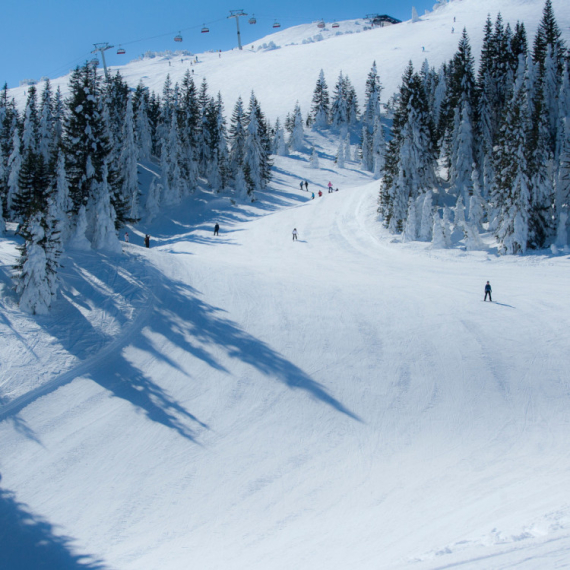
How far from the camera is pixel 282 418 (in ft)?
49.9

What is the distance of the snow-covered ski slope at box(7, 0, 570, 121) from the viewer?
12825 cm

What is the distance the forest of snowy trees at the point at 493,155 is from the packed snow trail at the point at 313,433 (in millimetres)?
8321

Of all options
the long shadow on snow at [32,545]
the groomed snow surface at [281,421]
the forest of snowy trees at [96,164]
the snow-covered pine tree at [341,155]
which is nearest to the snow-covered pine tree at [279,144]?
the forest of snowy trees at [96,164]

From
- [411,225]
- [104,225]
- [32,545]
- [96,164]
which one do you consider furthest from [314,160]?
[32,545]

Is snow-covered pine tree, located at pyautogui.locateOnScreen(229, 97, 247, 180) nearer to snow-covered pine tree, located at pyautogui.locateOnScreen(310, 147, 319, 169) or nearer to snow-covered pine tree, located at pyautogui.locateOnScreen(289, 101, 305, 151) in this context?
snow-covered pine tree, located at pyautogui.locateOnScreen(310, 147, 319, 169)

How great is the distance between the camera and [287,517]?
461 inches

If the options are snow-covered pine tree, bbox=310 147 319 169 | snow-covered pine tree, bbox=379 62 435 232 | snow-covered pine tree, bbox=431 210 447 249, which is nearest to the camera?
snow-covered pine tree, bbox=431 210 447 249

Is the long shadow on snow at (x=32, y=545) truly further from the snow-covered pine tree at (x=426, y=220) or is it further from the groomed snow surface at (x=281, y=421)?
the snow-covered pine tree at (x=426, y=220)

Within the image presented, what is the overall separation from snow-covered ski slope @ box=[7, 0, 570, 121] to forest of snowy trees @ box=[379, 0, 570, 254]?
70671mm

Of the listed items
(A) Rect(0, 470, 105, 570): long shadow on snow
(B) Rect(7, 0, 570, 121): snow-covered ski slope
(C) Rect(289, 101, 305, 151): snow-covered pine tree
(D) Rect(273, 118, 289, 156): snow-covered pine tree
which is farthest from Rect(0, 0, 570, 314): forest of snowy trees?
(B) Rect(7, 0, 570, 121): snow-covered ski slope

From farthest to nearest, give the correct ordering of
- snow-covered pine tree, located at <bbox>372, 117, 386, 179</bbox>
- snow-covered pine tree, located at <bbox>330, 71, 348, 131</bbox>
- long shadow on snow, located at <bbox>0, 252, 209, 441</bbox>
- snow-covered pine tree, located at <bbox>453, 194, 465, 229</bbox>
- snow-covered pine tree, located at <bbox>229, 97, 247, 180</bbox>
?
snow-covered pine tree, located at <bbox>330, 71, 348, 131</bbox>
snow-covered pine tree, located at <bbox>372, 117, 386, 179</bbox>
snow-covered pine tree, located at <bbox>229, 97, 247, 180</bbox>
snow-covered pine tree, located at <bbox>453, 194, 465, 229</bbox>
long shadow on snow, located at <bbox>0, 252, 209, 441</bbox>

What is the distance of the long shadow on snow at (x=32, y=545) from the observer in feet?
33.2

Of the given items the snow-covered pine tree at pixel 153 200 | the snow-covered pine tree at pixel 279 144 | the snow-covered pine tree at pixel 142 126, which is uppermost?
the snow-covered pine tree at pixel 142 126

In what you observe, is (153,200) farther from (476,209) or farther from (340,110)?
(340,110)
